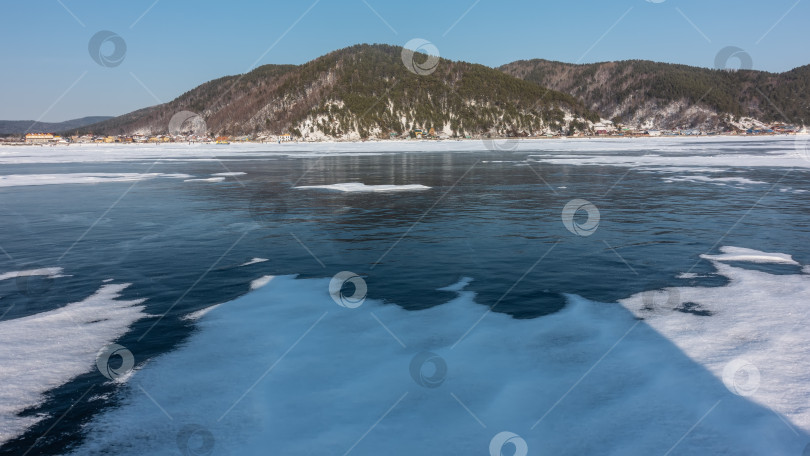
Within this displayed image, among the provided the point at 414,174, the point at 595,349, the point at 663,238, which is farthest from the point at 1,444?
the point at 414,174

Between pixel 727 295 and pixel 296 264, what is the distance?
11072mm

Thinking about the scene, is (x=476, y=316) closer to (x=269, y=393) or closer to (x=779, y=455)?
(x=269, y=393)

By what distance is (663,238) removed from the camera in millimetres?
18250

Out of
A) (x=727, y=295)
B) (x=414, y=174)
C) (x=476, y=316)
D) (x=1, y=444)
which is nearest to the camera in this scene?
(x=1, y=444)

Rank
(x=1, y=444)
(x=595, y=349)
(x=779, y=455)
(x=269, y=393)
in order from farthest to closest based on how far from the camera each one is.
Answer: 1. (x=595, y=349)
2. (x=269, y=393)
3. (x=1, y=444)
4. (x=779, y=455)
